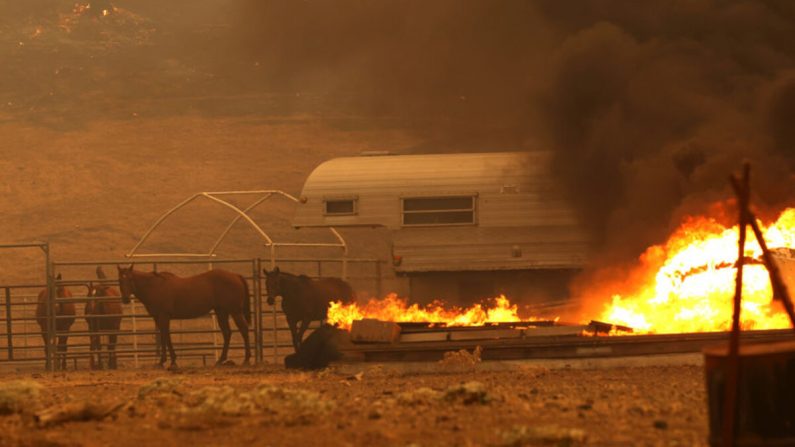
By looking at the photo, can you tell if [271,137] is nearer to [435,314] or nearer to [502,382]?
[435,314]

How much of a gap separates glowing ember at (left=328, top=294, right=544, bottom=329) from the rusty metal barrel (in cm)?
1176

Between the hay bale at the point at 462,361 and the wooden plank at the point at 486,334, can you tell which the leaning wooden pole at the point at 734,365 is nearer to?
the hay bale at the point at 462,361

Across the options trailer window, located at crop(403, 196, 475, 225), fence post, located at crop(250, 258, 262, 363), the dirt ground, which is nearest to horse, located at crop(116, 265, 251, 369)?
fence post, located at crop(250, 258, 262, 363)

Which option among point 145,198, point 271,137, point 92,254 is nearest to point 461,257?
point 92,254

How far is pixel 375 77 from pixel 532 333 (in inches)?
551

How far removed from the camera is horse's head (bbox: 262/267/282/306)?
25703 millimetres

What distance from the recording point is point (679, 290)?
20781 mm

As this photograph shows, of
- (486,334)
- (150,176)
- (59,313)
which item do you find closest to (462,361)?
(486,334)

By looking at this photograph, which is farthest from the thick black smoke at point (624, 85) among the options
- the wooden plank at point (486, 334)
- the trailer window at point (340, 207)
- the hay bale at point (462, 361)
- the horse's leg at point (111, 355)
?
the horse's leg at point (111, 355)

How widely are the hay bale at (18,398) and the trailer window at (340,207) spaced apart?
37.6ft

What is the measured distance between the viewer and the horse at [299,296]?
84.9 feet

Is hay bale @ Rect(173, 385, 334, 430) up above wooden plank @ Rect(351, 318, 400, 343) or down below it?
below

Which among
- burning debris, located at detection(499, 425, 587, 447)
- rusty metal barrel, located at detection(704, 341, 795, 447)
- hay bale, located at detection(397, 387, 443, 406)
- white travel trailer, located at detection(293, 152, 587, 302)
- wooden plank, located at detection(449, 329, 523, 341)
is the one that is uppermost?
white travel trailer, located at detection(293, 152, 587, 302)

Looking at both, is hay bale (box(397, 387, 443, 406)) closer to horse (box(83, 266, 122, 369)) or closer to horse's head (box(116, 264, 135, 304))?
horse's head (box(116, 264, 135, 304))
